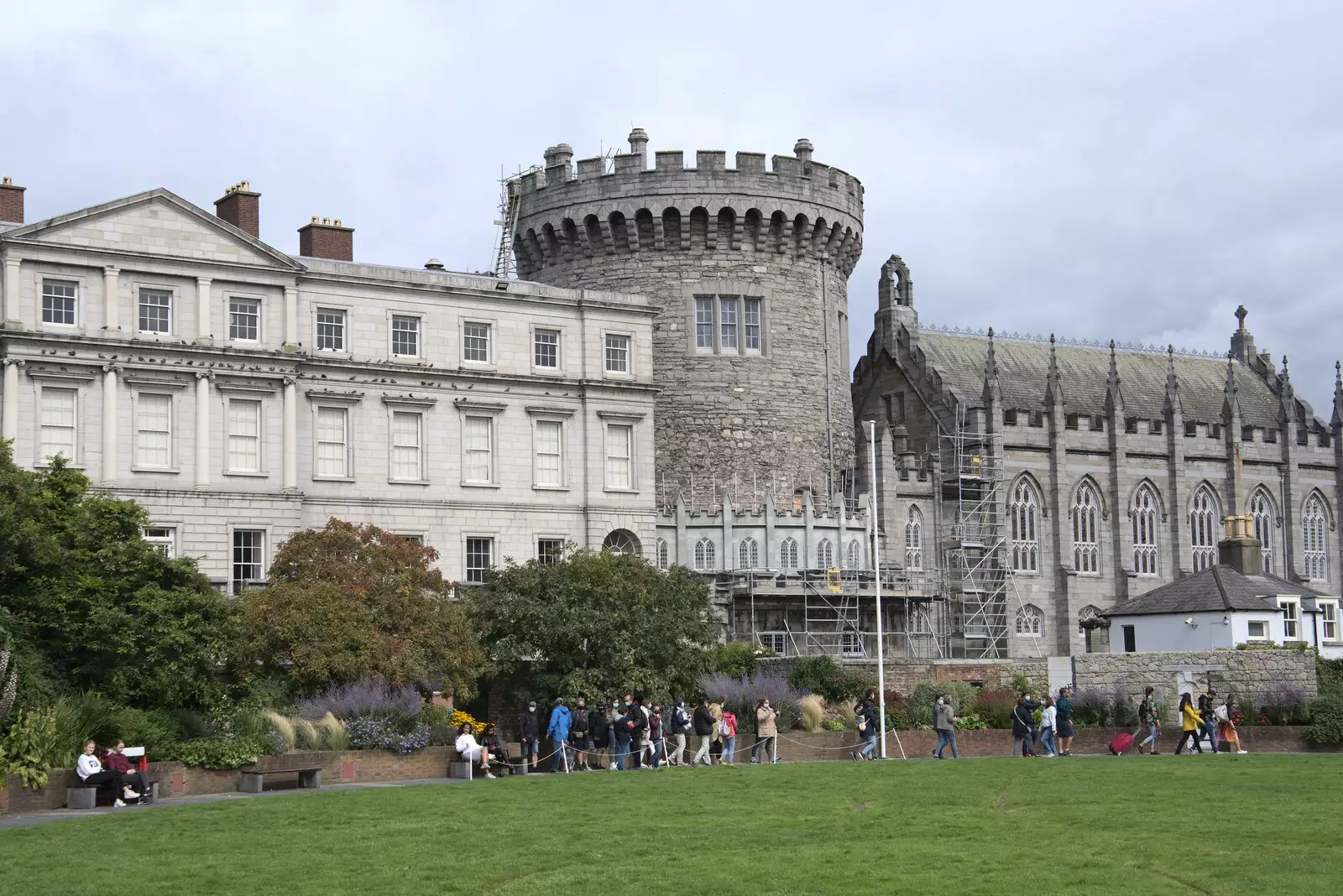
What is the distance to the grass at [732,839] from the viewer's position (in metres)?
20.7

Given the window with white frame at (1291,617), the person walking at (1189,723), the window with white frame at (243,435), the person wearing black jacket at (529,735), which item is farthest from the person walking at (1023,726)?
the window with white frame at (243,435)

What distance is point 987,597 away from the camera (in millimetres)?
72000

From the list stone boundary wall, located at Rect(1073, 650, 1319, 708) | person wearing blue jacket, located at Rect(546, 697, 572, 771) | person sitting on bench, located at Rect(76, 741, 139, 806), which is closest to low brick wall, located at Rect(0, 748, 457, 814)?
person sitting on bench, located at Rect(76, 741, 139, 806)

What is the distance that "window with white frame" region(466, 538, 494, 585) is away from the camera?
55844 millimetres

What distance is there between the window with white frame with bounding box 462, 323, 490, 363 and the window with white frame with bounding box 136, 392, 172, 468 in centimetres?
952

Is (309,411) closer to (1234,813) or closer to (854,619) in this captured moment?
(854,619)

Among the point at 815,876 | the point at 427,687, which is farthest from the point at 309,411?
the point at 815,876

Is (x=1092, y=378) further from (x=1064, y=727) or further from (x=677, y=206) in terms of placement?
(x=1064, y=727)

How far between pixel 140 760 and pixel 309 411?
21.4m

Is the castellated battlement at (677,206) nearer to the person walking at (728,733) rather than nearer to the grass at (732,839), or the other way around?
the person walking at (728,733)

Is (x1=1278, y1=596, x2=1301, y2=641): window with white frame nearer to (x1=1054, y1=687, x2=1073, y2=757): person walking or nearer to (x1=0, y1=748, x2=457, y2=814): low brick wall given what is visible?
(x1=1054, y1=687, x2=1073, y2=757): person walking

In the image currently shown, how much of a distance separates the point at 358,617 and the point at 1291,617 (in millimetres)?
29111

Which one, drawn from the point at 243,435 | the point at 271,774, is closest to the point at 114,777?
the point at 271,774

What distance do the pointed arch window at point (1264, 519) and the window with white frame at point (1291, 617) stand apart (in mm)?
25864
